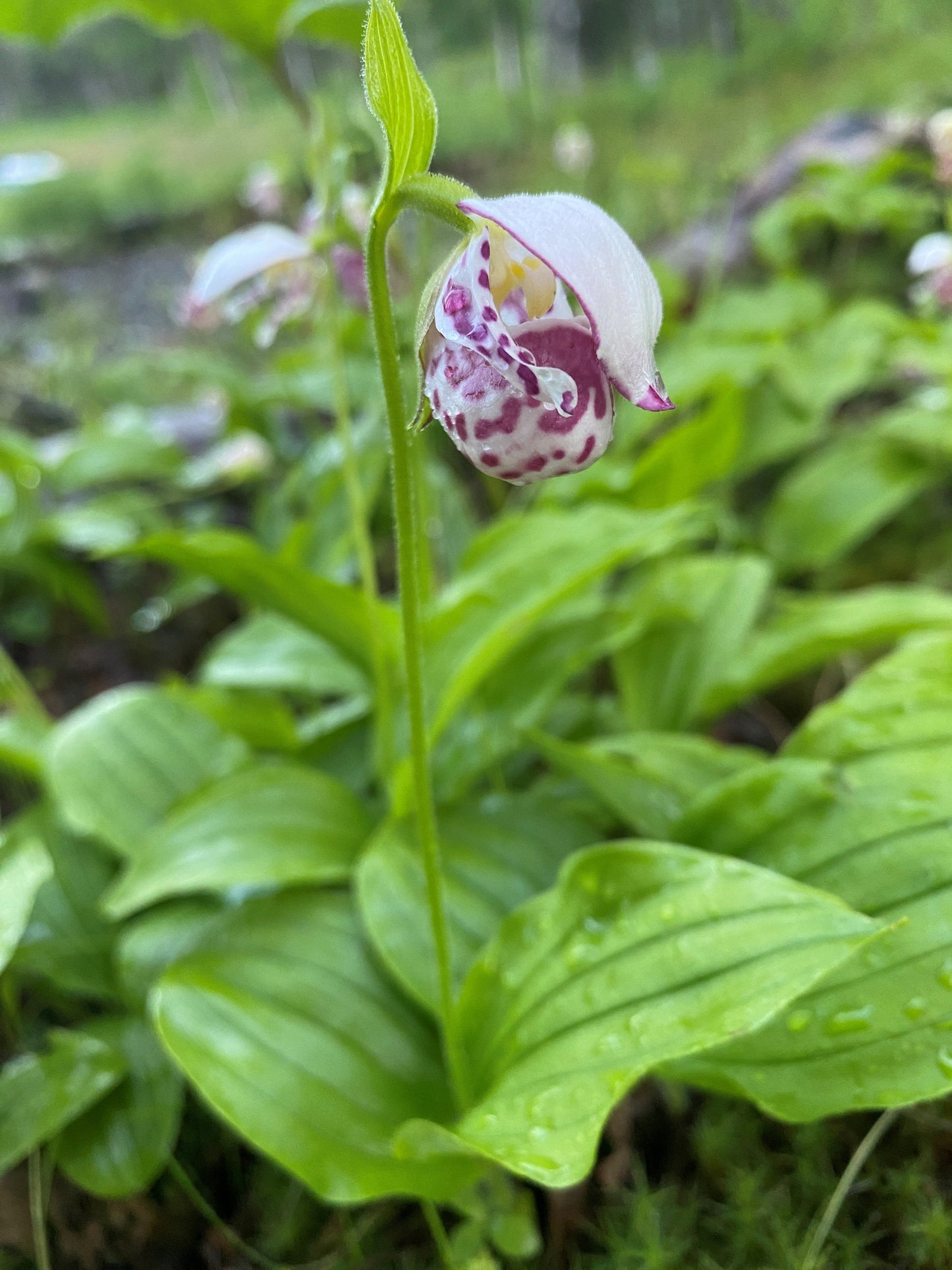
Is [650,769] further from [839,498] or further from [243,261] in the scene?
[839,498]

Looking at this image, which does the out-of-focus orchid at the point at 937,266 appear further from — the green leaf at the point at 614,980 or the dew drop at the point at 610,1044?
the dew drop at the point at 610,1044

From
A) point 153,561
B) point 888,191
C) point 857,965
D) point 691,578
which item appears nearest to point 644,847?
point 857,965

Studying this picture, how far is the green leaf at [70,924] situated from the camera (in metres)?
0.92

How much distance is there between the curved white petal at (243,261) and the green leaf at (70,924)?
70cm

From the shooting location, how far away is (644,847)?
61 cm

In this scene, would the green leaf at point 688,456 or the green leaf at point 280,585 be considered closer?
the green leaf at point 280,585

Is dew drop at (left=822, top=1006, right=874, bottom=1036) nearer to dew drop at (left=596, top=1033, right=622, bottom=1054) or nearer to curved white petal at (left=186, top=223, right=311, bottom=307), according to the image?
dew drop at (left=596, top=1033, right=622, bottom=1054)

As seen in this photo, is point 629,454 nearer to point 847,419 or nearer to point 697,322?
point 697,322

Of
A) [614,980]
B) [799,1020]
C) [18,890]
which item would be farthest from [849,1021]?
[18,890]

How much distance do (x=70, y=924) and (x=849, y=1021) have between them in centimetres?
87

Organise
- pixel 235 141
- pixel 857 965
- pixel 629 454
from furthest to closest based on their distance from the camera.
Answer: pixel 235 141 < pixel 629 454 < pixel 857 965

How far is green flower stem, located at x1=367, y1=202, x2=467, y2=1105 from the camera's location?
0.44m

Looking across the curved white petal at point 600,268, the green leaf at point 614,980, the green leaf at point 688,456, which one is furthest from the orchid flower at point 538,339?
the green leaf at point 688,456

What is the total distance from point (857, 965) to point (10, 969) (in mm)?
917
